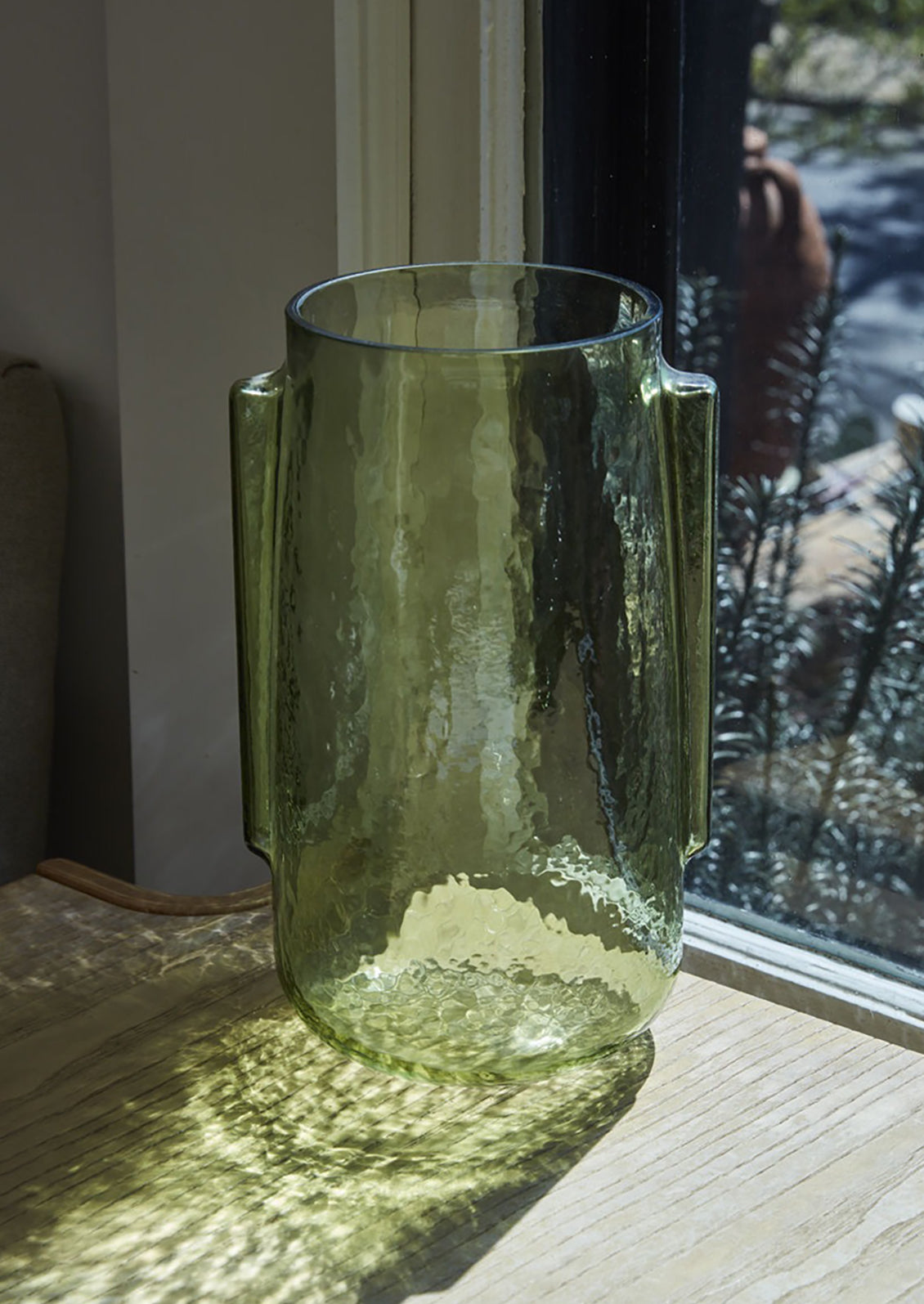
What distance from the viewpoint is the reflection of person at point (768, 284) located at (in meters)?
0.88

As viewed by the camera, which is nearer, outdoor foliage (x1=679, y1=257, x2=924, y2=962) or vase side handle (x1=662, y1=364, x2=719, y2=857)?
vase side handle (x1=662, y1=364, x2=719, y2=857)

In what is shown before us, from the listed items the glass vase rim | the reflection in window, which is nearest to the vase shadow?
the glass vase rim

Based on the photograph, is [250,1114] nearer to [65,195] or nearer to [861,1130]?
[861,1130]

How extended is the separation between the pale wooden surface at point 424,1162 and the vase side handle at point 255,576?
0.10m

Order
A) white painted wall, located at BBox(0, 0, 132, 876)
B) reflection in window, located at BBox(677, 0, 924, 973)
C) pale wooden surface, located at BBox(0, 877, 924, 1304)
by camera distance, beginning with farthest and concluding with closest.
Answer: white painted wall, located at BBox(0, 0, 132, 876) → reflection in window, located at BBox(677, 0, 924, 973) → pale wooden surface, located at BBox(0, 877, 924, 1304)

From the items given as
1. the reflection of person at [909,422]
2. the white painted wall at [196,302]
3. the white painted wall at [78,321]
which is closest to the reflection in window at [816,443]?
the reflection of person at [909,422]

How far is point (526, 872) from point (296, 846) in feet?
0.29

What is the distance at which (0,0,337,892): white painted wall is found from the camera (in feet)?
3.02

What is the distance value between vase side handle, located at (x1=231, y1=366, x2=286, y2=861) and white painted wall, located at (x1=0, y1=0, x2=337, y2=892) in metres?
0.34

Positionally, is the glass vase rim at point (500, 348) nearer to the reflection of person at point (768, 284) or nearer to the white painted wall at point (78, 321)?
the reflection of person at point (768, 284)

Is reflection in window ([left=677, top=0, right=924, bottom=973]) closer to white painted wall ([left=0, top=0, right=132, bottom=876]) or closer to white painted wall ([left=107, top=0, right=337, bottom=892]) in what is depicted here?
white painted wall ([left=107, top=0, right=337, bottom=892])

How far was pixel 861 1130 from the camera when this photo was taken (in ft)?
1.81

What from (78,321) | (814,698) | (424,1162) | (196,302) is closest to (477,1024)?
(424,1162)

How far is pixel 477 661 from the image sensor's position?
0.54m
